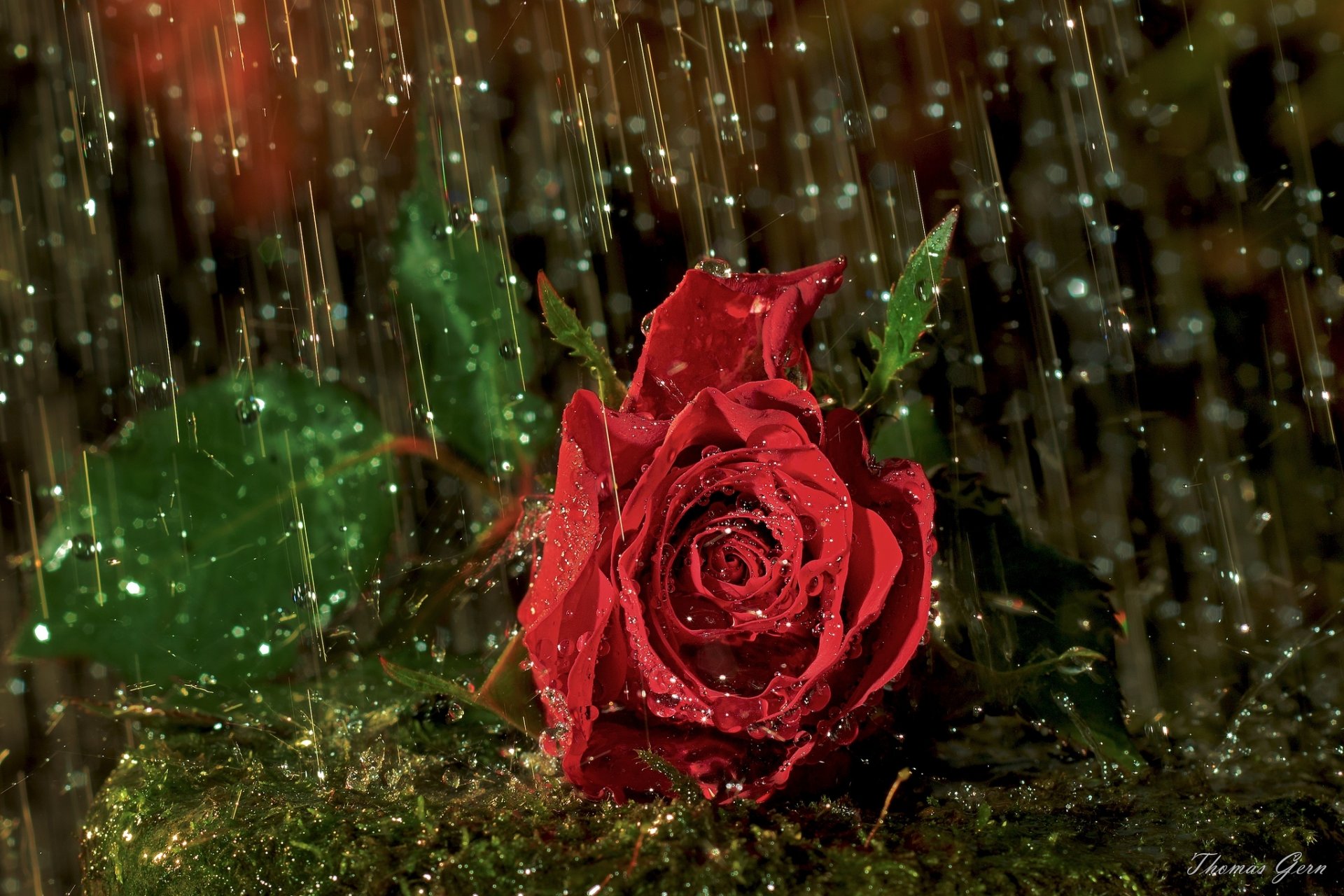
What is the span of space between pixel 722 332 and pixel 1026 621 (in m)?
0.16

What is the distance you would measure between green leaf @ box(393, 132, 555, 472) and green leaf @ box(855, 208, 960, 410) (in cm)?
17

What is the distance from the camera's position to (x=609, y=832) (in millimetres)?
→ 258

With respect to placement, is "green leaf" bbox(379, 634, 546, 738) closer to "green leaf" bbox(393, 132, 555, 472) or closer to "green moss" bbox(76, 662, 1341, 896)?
"green moss" bbox(76, 662, 1341, 896)

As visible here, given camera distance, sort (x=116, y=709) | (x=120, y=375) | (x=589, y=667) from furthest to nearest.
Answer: (x=120, y=375) → (x=116, y=709) → (x=589, y=667)

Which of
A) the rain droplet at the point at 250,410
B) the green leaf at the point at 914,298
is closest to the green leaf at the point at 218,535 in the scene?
the rain droplet at the point at 250,410

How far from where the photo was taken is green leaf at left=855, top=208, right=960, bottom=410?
11.2 inches

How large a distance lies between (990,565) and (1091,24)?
297mm

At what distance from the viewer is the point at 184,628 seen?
37 centimetres

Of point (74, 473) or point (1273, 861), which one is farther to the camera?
point (74, 473)

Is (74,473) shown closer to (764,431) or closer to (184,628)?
(184,628)

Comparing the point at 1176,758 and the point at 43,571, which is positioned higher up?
the point at 43,571

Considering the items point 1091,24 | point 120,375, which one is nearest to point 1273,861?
point 1091,24

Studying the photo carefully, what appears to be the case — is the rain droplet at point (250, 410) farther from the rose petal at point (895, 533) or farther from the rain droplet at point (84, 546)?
the rose petal at point (895, 533)

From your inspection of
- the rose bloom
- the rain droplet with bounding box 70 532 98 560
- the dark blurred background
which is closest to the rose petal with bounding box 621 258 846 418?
the rose bloom
